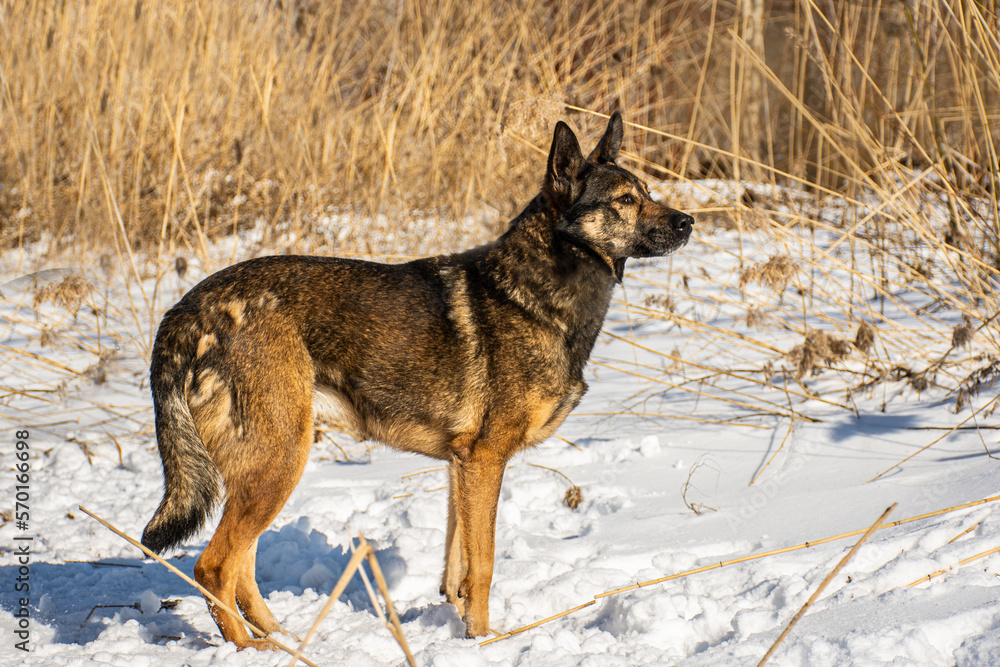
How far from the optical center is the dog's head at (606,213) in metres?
2.92

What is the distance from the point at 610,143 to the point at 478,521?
1597 mm

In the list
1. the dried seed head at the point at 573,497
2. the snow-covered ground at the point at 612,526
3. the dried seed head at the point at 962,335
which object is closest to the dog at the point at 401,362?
the snow-covered ground at the point at 612,526

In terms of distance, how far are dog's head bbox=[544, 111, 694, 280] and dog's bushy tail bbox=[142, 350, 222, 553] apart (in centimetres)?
145

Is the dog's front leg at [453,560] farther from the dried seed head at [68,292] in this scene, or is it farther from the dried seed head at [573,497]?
the dried seed head at [68,292]

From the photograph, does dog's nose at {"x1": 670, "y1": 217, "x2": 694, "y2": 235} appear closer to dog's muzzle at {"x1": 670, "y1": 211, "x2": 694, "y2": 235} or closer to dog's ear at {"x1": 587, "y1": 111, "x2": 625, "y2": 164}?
dog's muzzle at {"x1": 670, "y1": 211, "x2": 694, "y2": 235}

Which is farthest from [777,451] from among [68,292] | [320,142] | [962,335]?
[320,142]

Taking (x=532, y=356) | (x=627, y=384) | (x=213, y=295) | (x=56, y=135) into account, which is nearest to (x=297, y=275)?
(x=213, y=295)

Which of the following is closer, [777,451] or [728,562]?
[728,562]

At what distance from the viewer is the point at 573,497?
142 inches

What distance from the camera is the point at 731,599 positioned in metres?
2.61

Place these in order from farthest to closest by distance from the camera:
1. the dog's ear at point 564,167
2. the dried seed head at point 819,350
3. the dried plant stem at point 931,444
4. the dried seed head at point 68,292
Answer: the dried seed head at point 68,292
the dried seed head at point 819,350
the dried plant stem at point 931,444
the dog's ear at point 564,167

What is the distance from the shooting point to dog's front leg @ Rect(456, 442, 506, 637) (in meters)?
2.70

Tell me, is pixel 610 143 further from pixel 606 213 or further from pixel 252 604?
pixel 252 604

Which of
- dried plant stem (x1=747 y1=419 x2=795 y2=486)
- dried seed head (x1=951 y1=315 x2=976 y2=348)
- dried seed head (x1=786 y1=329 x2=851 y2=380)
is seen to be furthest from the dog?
dried seed head (x1=951 y1=315 x2=976 y2=348)
